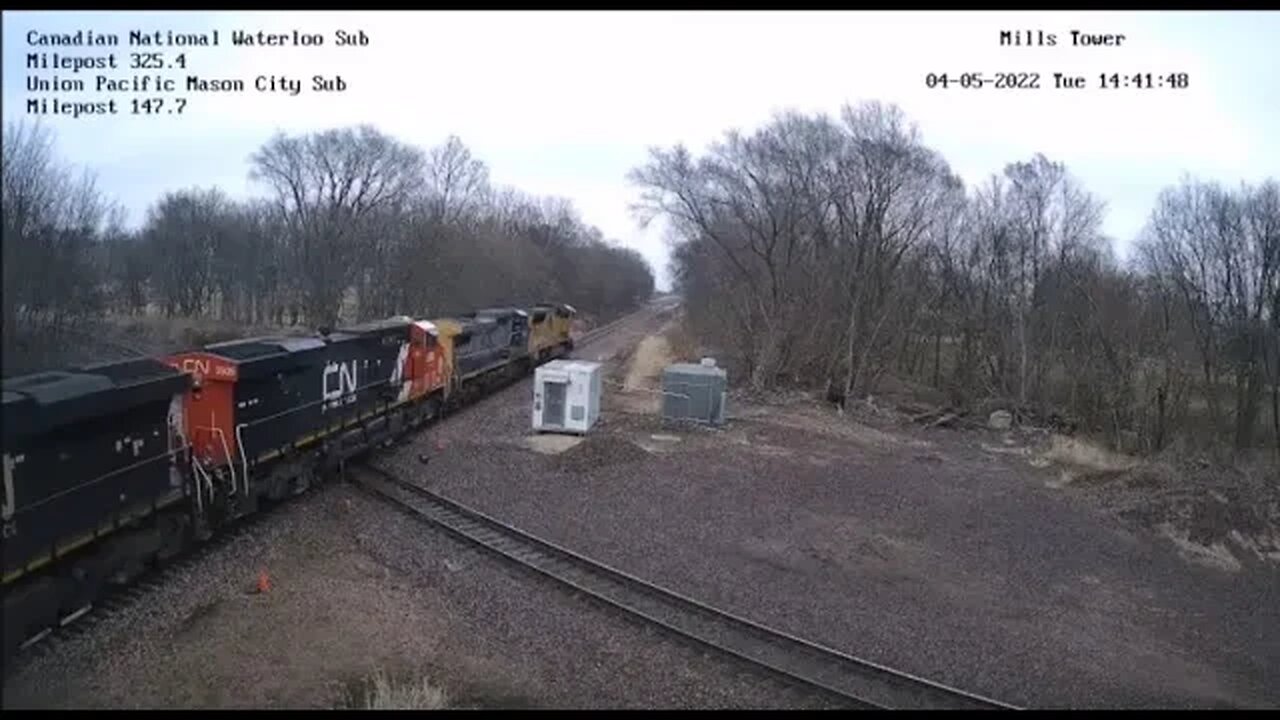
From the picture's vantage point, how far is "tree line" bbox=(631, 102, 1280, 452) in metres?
38.5

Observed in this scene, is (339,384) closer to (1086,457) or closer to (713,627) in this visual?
(713,627)

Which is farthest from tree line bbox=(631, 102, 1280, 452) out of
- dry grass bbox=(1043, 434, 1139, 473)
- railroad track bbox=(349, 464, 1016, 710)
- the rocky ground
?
railroad track bbox=(349, 464, 1016, 710)

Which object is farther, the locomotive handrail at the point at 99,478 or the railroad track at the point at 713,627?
the railroad track at the point at 713,627

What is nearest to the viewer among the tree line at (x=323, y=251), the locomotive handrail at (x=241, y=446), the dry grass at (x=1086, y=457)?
the locomotive handrail at (x=241, y=446)

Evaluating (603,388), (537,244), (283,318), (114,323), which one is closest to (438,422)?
(603,388)

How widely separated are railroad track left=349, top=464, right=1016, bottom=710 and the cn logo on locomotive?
309cm

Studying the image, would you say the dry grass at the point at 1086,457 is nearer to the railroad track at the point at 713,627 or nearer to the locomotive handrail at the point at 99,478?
the railroad track at the point at 713,627

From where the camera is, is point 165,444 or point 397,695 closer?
point 397,695

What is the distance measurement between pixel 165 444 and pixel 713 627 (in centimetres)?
893

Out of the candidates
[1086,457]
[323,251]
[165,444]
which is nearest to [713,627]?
[165,444]

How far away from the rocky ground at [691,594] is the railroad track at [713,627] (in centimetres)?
43

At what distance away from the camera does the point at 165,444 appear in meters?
13.4

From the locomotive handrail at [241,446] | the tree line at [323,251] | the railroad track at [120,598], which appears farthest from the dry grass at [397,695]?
the tree line at [323,251]

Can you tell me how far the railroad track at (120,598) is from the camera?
10579 millimetres
